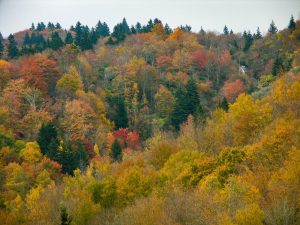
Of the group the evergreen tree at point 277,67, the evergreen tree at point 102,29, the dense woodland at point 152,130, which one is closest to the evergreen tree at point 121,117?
the dense woodland at point 152,130

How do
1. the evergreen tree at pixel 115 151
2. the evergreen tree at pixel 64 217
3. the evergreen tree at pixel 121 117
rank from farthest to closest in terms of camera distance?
the evergreen tree at pixel 121 117 → the evergreen tree at pixel 115 151 → the evergreen tree at pixel 64 217

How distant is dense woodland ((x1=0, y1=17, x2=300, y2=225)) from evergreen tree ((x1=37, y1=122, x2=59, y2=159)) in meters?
0.17

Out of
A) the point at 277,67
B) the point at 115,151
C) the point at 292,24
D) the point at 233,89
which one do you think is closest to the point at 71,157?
the point at 115,151

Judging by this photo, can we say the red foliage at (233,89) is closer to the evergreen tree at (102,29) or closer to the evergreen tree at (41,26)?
the evergreen tree at (102,29)

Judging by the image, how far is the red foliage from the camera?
302 ft

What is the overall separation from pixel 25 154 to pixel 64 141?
1128cm

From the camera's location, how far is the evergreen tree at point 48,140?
67.9 meters

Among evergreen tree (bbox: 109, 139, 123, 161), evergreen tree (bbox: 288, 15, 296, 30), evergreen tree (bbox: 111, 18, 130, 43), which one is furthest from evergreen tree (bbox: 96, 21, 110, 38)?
evergreen tree (bbox: 109, 139, 123, 161)

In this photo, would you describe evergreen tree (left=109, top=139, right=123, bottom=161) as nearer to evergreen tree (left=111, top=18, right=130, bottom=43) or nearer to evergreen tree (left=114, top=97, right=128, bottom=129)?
evergreen tree (left=114, top=97, right=128, bottom=129)

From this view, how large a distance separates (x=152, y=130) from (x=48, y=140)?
23268 mm

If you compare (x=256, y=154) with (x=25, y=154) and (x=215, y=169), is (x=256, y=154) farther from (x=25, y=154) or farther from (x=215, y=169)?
(x=25, y=154)

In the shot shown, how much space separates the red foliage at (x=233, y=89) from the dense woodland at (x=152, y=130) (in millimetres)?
331

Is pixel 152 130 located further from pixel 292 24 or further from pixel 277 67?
pixel 292 24

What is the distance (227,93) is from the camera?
92.7m
